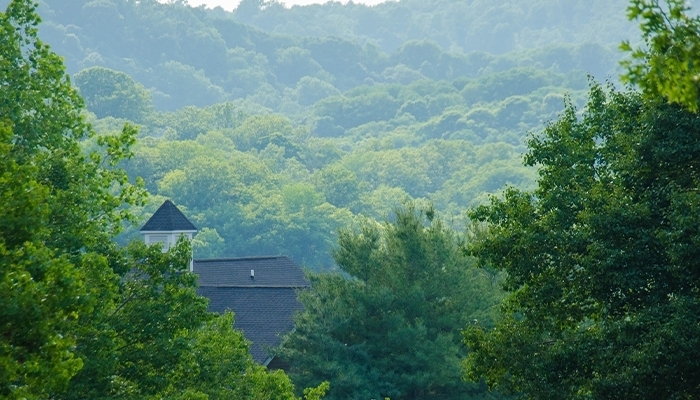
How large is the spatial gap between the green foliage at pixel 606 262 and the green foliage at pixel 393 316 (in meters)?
12.6

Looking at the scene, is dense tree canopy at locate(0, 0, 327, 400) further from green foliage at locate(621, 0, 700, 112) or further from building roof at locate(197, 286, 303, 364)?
building roof at locate(197, 286, 303, 364)

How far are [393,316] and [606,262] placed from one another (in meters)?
17.4

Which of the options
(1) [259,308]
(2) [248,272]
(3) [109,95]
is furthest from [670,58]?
(3) [109,95]

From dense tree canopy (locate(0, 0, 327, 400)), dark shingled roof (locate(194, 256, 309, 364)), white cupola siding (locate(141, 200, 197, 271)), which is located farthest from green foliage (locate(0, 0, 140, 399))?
white cupola siding (locate(141, 200, 197, 271))

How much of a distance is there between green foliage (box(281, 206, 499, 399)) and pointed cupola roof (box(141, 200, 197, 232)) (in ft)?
26.4

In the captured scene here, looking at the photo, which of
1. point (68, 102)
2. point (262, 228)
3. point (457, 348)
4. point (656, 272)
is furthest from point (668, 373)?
point (262, 228)

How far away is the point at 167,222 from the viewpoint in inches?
1725

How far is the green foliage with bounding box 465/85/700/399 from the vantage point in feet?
53.4

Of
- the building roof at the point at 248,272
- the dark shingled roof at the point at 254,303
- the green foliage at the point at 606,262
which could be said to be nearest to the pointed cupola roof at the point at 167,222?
the dark shingled roof at the point at 254,303

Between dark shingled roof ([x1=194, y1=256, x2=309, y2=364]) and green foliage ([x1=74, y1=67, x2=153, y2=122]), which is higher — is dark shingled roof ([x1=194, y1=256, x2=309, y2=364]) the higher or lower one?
the lower one

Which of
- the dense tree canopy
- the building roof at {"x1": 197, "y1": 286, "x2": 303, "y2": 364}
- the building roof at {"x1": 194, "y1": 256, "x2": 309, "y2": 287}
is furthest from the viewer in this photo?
the building roof at {"x1": 194, "y1": 256, "x2": 309, "y2": 287}

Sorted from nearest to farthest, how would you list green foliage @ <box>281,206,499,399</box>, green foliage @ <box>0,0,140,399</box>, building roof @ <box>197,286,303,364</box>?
green foliage @ <box>0,0,140,399</box>
green foliage @ <box>281,206,499,399</box>
building roof @ <box>197,286,303,364</box>

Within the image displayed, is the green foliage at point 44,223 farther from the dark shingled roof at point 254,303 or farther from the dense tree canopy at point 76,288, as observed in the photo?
the dark shingled roof at point 254,303

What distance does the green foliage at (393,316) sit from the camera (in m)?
33.8
